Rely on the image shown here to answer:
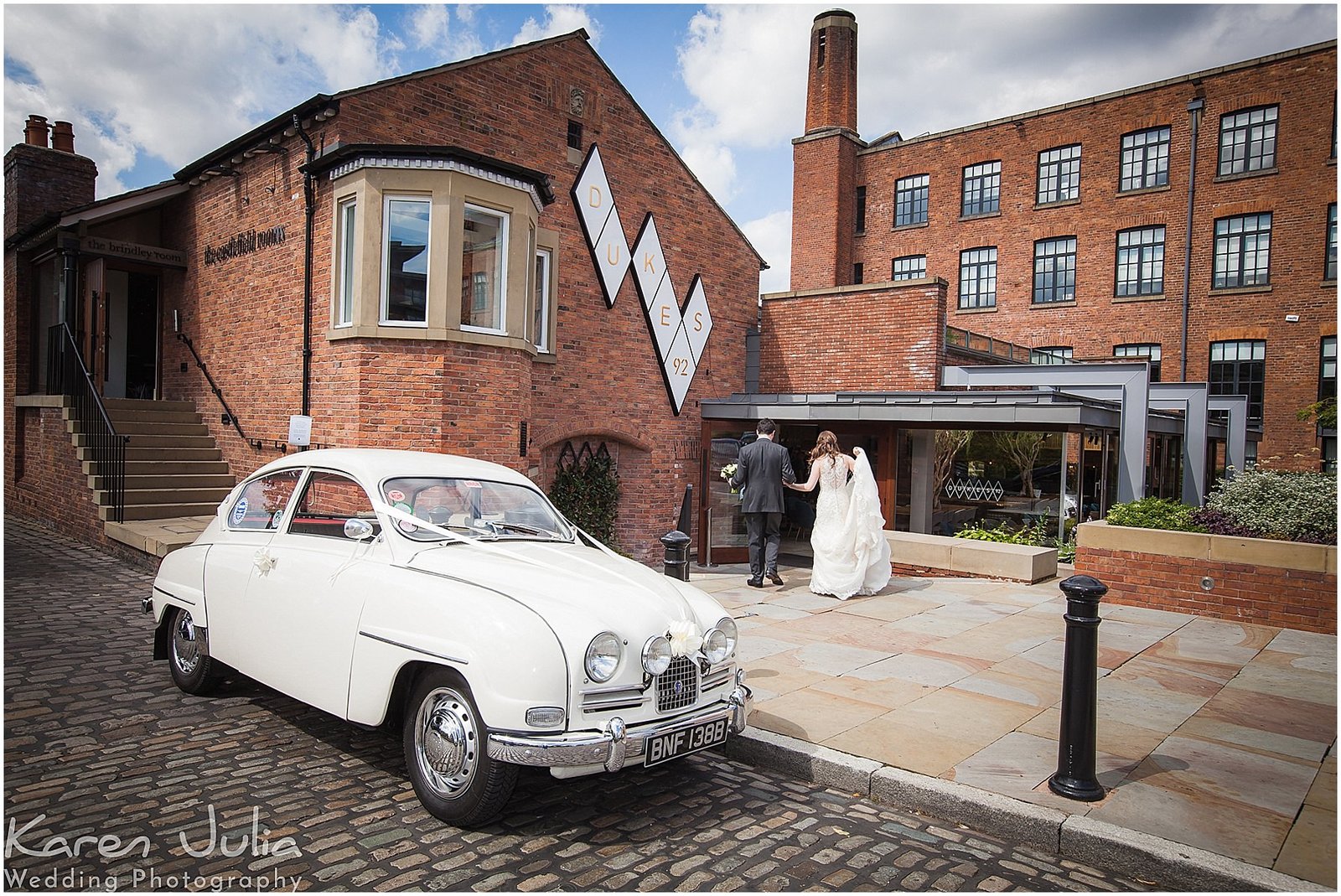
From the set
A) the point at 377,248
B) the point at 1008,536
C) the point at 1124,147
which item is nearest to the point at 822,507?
the point at 1008,536

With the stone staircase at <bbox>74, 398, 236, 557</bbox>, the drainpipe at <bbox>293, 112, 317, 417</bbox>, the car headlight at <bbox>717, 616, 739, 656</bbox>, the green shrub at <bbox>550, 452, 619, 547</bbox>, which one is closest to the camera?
the car headlight at <bbox>717, 616, 739, 656</bbox>

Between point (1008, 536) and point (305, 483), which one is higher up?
point (305, 483)

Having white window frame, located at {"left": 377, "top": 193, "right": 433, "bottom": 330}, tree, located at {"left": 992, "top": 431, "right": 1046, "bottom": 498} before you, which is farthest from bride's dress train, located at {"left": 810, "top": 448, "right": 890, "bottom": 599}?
white window frame, located at {"left": 377, "top": 193, "right": 433, "bottom": 330}

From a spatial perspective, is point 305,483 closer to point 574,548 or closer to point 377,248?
point 574,548

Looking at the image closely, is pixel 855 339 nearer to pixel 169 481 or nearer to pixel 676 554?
pixel 676 554

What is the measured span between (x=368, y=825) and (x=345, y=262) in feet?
28.4

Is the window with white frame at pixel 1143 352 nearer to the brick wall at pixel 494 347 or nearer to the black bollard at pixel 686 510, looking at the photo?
the brick wall at pixel 494 347

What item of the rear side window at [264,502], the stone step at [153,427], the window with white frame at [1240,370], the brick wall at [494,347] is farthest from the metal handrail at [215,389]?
the window with white frame at [1240,370]

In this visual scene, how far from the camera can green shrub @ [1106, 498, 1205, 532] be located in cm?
950

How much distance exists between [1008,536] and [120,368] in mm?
15362

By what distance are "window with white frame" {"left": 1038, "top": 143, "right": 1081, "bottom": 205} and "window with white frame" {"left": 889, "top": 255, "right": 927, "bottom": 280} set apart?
181 inches

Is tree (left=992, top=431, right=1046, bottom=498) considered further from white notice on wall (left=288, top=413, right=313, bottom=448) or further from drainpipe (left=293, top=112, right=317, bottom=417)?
drainpipe (left=293, top=112, right=317, bottom=417)

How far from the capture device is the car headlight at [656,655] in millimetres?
3988

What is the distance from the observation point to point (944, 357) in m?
15.9
